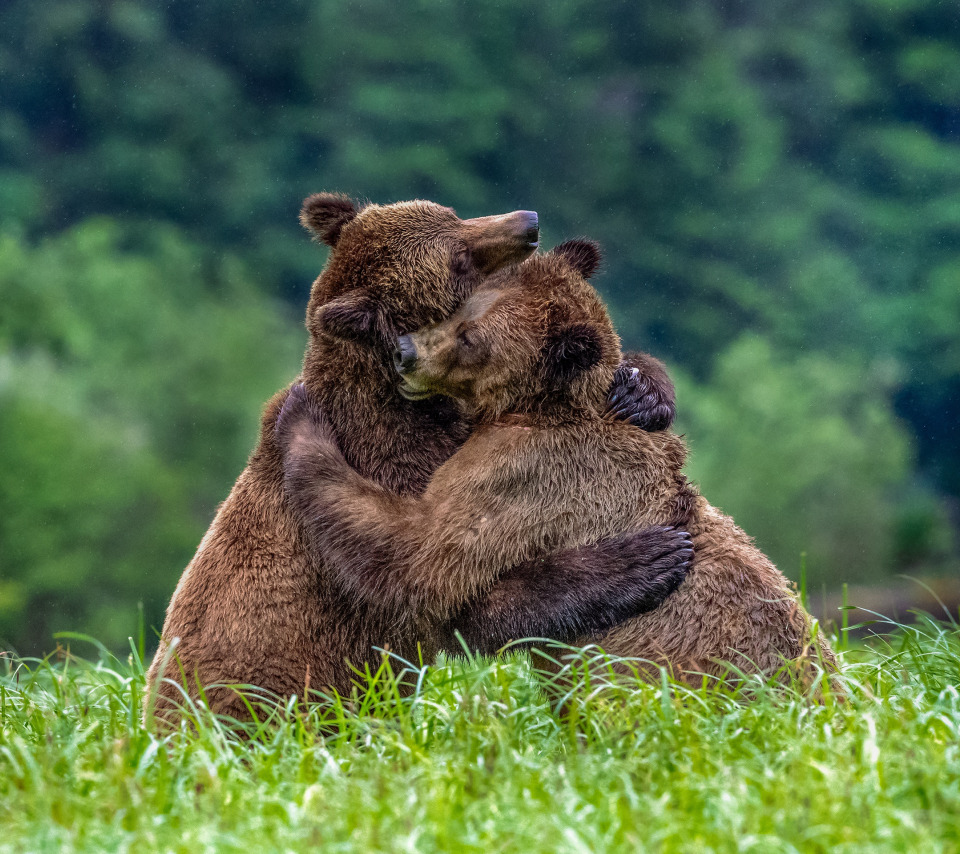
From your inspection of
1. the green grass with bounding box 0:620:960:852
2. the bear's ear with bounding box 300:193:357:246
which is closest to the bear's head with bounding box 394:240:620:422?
the bear's ear with bounding box 300:193:357:246

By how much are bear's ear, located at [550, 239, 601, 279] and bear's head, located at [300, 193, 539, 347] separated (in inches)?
3.7

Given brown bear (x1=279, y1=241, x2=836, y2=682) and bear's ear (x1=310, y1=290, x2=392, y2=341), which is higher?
bear's ear (x1=310, y1=290, x2=392, y2=341)

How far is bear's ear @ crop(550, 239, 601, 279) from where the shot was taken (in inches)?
124

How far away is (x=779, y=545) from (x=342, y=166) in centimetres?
664

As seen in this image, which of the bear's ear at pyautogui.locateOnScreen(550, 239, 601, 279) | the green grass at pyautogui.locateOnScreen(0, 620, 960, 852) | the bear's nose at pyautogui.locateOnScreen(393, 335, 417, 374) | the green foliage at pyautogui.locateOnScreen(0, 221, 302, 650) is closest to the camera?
the green grass at pyautogui.locateOnScreen(0, 620, 960, 852)

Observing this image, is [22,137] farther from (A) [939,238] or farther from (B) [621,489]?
(B) [621,489]

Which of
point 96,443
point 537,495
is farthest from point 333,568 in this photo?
point 96,443

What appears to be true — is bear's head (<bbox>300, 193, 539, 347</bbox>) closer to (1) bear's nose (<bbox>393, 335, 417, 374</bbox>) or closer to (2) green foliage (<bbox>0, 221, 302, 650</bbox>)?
(1) bear's nose (<bbox>393, 335, 417, 374</bbox>)

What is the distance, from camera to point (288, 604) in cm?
304

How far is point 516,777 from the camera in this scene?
2.38 metres

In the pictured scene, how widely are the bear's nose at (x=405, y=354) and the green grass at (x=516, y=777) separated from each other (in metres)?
0.85

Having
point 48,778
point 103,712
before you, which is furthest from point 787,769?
point 103,712

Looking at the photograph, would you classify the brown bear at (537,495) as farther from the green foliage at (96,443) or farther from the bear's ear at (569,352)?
the green foliage at (96,443)

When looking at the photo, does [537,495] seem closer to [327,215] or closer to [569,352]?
[569,352]
